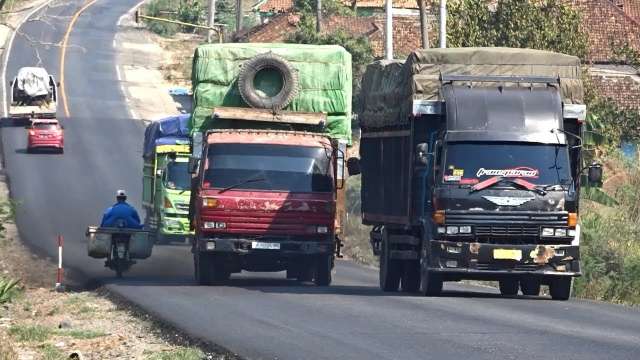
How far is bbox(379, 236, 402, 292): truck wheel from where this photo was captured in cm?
2623

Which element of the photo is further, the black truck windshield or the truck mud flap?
the truck mud flap

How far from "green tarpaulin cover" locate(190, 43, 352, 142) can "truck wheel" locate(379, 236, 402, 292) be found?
2.78 m

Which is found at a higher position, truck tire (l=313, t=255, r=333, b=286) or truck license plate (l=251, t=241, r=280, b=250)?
truck license plate (l=251, t=241, r=280, b=250)

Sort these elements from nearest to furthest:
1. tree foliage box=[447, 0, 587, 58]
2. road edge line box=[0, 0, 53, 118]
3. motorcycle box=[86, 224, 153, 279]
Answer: motorcycle box=[86, 224, 153, 279] → tree foliage box=[447, 0, 587, 58] → road edge line box=[0, 0, 53, 118]

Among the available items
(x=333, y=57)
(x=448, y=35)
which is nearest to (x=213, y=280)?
(x=333, y=57)

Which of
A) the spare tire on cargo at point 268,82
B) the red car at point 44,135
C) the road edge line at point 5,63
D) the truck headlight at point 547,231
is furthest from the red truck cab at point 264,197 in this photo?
the road edge line at point 5,63

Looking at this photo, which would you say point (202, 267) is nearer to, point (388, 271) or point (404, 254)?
point (388, 271)

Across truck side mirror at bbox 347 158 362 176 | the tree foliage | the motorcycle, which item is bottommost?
the motorcycle

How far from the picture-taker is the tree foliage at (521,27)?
162 feet

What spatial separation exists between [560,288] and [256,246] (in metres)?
5.23

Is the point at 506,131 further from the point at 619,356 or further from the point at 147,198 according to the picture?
the point at 147,198

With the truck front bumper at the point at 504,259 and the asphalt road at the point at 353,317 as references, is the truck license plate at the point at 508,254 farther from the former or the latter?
the asphalt road at the point at 353,317

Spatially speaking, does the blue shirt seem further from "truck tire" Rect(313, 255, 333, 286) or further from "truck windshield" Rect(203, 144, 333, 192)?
"truck tire" Rect(313, 255, 333, 286)

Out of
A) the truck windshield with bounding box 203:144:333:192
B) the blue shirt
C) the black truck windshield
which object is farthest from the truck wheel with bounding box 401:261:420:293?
the blue shirt
